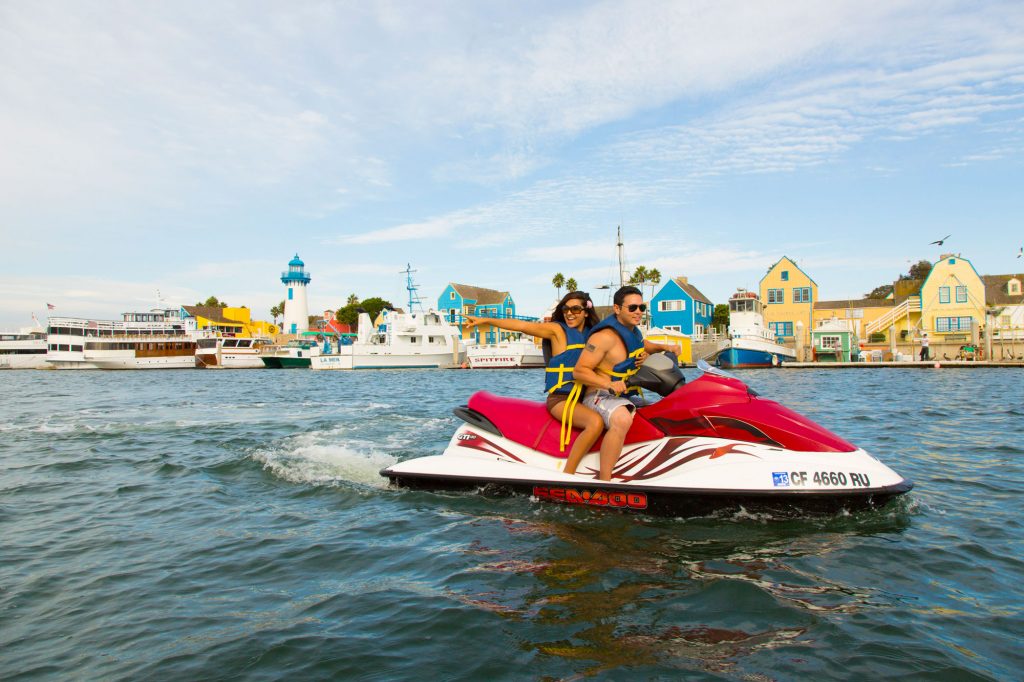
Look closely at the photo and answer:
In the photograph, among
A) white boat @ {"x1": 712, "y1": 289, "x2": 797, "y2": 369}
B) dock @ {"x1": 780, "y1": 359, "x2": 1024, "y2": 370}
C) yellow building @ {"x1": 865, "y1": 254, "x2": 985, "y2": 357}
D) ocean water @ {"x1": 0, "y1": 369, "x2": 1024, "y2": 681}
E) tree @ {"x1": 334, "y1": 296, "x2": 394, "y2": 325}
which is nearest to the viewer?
ocean water @ {"x1": 0, "y1": 369, "x2": 1024, "y2": 681}

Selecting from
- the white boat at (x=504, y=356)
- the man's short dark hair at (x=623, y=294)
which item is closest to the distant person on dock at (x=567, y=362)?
the man's short dark hair at (x=623, y=294)

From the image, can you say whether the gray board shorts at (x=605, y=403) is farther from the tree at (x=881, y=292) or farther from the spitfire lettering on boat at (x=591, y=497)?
the tree at (x=881, y=292)

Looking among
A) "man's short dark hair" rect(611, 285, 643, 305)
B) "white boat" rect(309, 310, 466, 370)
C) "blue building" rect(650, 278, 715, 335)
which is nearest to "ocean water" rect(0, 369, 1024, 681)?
"man's short dark hair" rect(611, 285, 643, 305)

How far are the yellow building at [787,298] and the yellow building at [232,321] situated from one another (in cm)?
5968

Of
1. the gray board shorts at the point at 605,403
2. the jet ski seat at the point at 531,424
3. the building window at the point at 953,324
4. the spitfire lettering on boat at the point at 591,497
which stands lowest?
the spitfire lettering on boat at the point at 591,497

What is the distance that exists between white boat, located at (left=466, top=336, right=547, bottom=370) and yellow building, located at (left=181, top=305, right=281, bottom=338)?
3880cm

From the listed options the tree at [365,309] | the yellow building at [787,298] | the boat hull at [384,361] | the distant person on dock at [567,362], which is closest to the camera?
the distant person on dock at [567,362]

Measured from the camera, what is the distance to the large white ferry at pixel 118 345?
58000 millimetres

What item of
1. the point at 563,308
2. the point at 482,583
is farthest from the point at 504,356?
the point at 482,583

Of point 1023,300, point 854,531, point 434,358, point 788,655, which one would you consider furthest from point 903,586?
point 1023,300

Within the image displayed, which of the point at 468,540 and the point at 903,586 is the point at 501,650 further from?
the point at 903,586

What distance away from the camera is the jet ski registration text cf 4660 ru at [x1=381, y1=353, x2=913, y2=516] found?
17.2ft

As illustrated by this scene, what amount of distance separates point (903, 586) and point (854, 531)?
1.07 metres

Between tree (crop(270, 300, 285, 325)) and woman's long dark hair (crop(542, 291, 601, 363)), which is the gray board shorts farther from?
tree (crop(270, 300, 285, 325))
